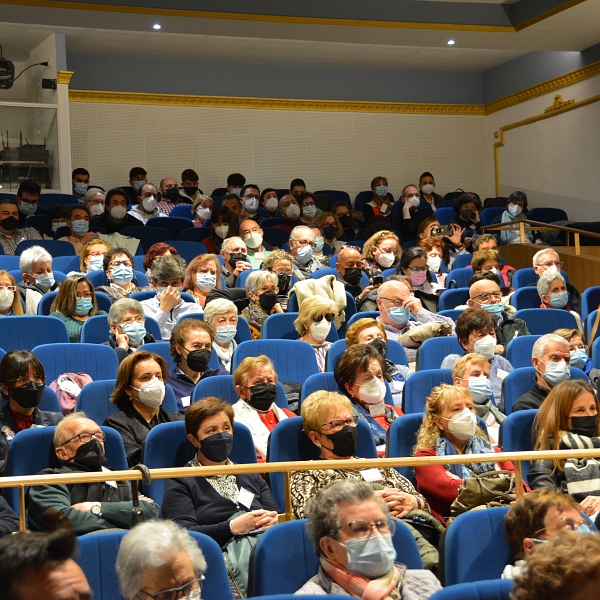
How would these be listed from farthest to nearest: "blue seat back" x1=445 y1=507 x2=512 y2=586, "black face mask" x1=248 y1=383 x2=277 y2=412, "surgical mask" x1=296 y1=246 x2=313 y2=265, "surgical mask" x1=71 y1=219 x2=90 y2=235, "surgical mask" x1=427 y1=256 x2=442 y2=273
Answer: "surgical mask" x1=71 y1=219 x2=90 y2=235 → "surgical mask" x1=427 y1=256 x2=442 y2=273 → "surgical mask" x1=296 y1=246 x2=313 y2=265 → "black face mask" x1=248 y1=383 x2=277 y2=412 → "blue seat back" x1=445 y1=507 x2=512 y2=586

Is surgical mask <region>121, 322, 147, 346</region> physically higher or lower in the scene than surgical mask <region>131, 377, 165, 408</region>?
higher

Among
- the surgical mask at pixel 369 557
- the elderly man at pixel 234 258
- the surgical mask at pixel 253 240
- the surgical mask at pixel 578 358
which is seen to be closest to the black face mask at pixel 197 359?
the surgical mask at pixel 578 358

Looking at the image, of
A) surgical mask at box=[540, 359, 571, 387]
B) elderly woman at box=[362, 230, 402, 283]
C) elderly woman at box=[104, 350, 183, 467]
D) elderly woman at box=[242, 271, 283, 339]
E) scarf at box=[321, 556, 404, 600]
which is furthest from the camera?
elderly woman at box=[362, 230, 402, 283]

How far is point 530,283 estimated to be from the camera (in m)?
5.41

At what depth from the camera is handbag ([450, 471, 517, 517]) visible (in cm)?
249

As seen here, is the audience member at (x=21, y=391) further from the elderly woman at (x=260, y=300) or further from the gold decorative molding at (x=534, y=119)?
the gold decorative molding at (x=534, y=119)

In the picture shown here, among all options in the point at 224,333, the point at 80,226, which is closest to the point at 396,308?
the point at 224,333

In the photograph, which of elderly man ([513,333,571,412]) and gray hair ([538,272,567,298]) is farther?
gray hair ([538,272,567,298])

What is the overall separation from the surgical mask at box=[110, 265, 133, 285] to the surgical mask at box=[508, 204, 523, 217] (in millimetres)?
3999

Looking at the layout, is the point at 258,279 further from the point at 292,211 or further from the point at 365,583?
the point at 292,211

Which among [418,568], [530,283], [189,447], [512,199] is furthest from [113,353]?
[512,199]

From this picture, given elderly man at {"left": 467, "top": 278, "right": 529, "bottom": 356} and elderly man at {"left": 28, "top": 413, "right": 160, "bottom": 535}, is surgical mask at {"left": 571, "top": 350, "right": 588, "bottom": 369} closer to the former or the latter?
elderly man at {"left": 467, "top": 278, "right": 529, "bottom": 356}

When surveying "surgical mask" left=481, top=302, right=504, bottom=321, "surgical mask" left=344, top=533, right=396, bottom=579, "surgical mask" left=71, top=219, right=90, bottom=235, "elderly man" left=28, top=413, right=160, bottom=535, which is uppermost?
"surgical mask" left=71, top=219, right=90, bottom=235

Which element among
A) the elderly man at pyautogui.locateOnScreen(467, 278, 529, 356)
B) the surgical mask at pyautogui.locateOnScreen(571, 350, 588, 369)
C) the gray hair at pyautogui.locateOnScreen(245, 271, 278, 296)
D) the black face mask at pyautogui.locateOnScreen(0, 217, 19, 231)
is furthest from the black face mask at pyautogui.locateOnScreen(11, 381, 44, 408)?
the black face mask at pyautogui.locateOnScreen(0, 217, 19, 231)
